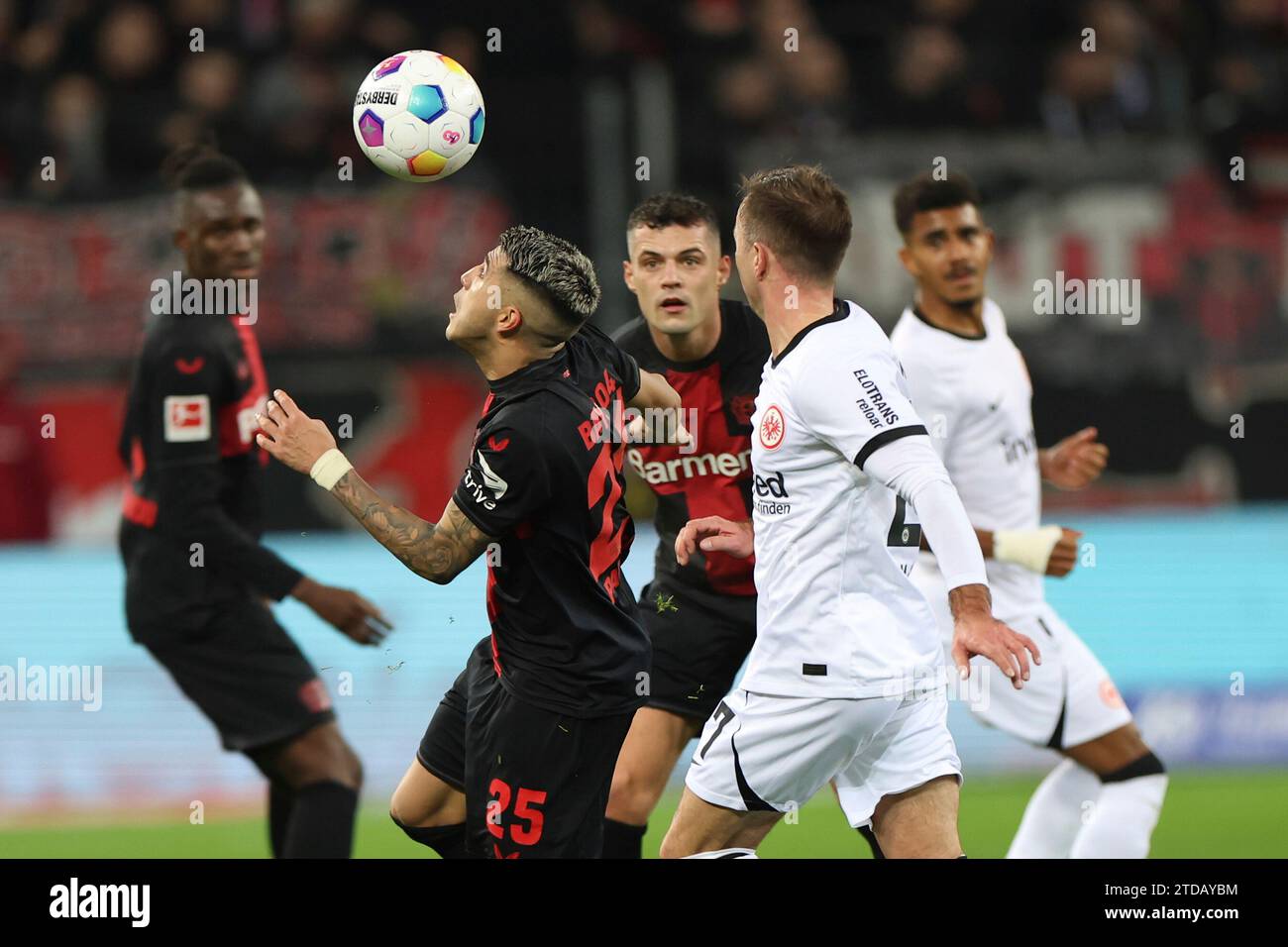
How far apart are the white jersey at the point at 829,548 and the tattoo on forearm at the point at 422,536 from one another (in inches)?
32.8

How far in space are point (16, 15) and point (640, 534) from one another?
6660mm

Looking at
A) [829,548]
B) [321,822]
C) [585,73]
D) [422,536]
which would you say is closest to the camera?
[422,536]

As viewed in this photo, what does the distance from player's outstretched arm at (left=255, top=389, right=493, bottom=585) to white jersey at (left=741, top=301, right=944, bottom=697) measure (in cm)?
83

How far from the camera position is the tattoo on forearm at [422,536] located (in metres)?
4.60

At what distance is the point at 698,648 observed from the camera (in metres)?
6.04

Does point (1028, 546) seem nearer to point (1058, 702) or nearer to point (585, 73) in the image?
point (1058, 702)

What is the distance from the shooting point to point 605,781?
4879 millimetres

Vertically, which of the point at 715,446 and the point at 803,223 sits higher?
the point at 803,223

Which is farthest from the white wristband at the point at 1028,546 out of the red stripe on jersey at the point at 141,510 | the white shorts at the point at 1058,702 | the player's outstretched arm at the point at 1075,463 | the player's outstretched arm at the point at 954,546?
the red stripe on jersey at the point at 141,510

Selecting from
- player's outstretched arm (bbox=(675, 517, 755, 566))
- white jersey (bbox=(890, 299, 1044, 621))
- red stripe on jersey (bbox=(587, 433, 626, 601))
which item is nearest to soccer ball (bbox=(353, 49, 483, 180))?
red stripe on jersey (bbox=(587, 433, 626, 601))

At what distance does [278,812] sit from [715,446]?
2209mm

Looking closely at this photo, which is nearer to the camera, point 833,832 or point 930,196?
point 930,196

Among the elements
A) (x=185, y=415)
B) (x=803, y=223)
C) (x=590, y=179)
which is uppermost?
(x=590, y=179)

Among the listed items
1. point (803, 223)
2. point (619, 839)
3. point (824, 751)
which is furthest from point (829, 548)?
point (619, 839)
